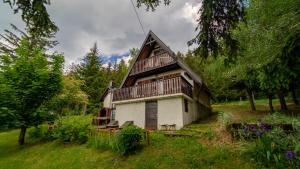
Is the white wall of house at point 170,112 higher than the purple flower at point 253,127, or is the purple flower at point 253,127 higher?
the white wall of house at point 170,112

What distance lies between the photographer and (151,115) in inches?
593

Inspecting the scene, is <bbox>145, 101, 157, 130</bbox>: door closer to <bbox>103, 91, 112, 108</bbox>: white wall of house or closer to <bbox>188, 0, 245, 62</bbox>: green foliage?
<bbox>188, 0, 245, 62</bbox>: green foliage

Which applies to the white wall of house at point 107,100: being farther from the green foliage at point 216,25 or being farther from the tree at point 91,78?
the green foliage at point 216,25

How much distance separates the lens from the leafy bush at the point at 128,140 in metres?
8.62

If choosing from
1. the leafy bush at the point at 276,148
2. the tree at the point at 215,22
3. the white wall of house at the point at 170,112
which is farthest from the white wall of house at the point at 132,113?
the tree at the point at 215,22

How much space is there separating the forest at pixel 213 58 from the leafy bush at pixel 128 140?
1768 mm

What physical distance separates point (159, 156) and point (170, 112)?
6158 millimetres

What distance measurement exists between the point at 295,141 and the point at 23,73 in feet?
49.8

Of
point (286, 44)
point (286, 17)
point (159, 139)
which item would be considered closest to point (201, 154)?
point (159, 139)

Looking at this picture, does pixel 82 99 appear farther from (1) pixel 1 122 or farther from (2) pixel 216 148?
(2) pixel 216 148

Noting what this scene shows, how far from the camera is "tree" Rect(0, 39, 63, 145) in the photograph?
13.2m

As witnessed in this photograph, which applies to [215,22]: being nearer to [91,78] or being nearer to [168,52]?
[168,52]

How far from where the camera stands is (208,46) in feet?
18.5

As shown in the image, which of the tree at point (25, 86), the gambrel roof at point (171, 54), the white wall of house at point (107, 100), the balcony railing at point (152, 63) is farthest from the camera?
the white wall of house at point (107, 100)
